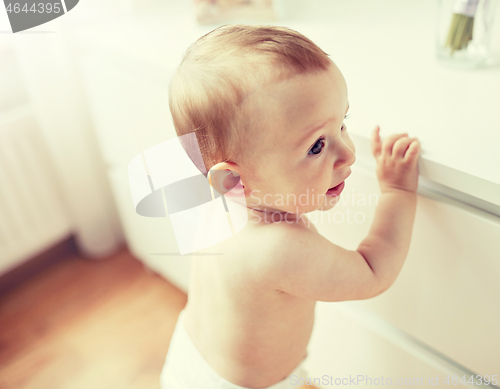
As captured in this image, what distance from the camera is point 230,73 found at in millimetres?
492

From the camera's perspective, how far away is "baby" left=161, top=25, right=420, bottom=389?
0.50 meters

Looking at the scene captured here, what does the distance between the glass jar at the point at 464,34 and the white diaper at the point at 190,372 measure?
0.56 meters

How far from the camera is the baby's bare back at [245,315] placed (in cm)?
63

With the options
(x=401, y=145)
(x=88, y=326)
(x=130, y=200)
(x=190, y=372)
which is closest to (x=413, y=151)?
(x=401, y=145)

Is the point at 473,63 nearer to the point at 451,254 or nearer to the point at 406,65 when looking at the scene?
the point at 406,65

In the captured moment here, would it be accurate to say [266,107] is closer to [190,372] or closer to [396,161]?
[396,161]

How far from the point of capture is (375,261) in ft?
2.05

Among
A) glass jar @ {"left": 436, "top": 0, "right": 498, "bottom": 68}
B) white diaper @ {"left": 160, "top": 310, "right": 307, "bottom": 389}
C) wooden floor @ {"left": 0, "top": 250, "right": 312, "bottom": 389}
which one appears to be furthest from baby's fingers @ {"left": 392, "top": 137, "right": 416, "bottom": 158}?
wooden floor @ {"left": 0, "top": 250, "right": 312, "bottom": 389}

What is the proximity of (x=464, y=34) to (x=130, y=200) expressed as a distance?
84cm

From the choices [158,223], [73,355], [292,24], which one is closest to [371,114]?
[292,24]

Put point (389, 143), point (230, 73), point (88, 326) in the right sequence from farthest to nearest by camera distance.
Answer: point (88, 326) < point (389, 143) < point (230, 73)

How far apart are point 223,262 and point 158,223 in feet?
1.68

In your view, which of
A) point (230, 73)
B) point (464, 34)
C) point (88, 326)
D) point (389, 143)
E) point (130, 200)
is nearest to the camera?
point (230, 73)

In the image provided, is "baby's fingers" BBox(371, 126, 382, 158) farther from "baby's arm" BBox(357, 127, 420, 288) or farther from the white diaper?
the white diaper
